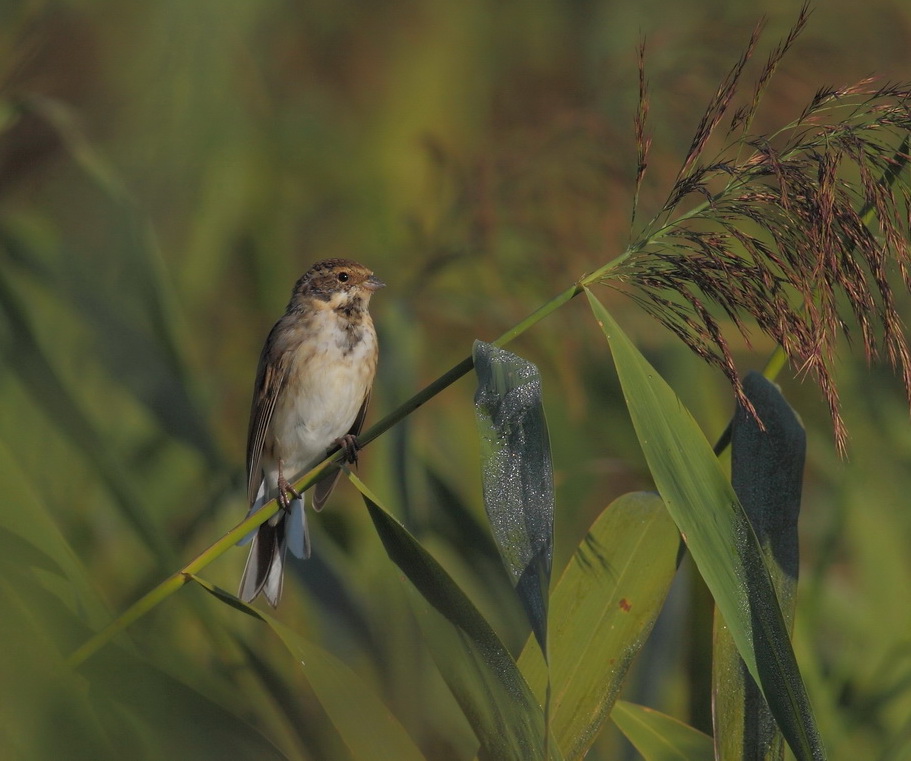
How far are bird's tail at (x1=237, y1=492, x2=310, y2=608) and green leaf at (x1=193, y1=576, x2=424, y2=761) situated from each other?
789 millimetres

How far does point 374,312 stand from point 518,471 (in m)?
1.97

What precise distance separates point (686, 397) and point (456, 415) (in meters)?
0.72

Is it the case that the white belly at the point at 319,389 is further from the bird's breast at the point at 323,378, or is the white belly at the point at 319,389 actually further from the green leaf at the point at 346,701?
the green leaf at the point at 346,701

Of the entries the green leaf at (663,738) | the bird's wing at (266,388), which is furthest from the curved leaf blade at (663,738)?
the bird's wing at (266,388)

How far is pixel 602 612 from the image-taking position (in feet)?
5.13

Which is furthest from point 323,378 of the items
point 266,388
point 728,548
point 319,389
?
point 728,548

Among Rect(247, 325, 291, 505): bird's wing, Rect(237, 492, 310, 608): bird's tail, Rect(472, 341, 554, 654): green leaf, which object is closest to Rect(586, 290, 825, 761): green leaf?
Rect(472, 341, 554, 654): green leaf

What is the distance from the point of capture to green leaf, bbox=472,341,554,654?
1.15 metres

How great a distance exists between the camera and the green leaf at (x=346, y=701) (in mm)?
1368

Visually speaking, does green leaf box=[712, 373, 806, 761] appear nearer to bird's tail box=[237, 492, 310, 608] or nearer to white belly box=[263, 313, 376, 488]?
bird's tail box=[237, 492, 310, 608]

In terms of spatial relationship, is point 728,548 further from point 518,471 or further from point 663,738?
point 663,738

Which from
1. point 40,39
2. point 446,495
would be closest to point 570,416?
point 446,495

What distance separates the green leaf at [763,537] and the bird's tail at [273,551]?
0.99m

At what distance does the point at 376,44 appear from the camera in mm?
3918
